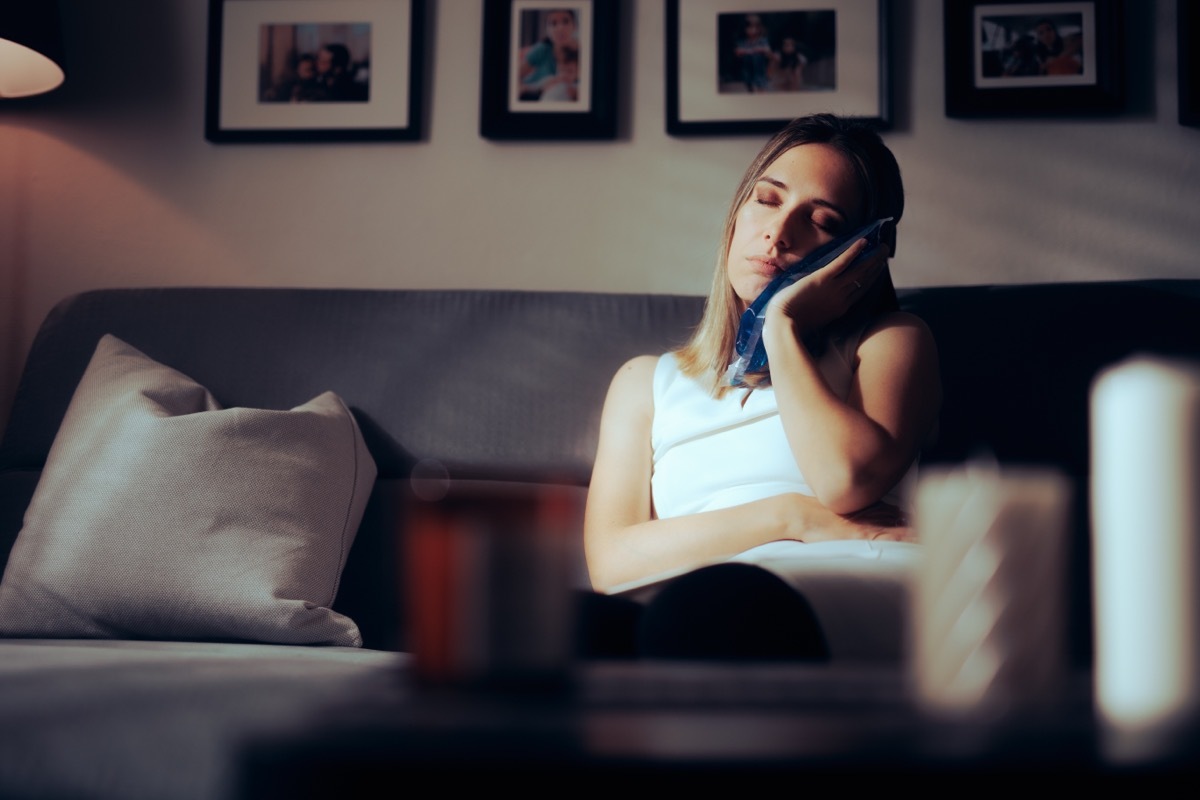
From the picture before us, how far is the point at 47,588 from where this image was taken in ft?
4.62

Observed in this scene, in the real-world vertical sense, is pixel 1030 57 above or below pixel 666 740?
below

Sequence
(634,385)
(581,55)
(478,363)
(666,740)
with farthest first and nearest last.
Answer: (581,55), (478,363), (634,385), (666,740)

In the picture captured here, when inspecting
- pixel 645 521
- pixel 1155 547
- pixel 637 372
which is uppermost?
pixel 1155 547

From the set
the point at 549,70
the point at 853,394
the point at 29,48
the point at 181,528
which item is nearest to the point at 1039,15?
the point at 549,70

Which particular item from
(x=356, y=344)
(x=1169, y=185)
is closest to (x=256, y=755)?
(x=356, y=344)

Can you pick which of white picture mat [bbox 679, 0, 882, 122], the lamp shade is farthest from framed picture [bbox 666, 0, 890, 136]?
the lamp shade

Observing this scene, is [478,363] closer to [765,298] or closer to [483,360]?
[483,360]

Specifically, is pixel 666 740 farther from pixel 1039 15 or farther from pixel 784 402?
pixel 1039 15

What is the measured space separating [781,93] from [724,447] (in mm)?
917

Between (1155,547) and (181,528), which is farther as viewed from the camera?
(181,528)

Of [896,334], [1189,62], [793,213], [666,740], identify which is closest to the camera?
[666,740]

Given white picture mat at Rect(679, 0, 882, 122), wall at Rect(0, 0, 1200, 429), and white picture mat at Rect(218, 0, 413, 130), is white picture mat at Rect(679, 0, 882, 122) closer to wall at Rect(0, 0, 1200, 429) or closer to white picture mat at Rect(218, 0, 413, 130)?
wall at Rect(0, 0, 1200, 429)

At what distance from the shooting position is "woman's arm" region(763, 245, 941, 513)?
1209 millimetres

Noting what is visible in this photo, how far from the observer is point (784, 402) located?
1.27 m
